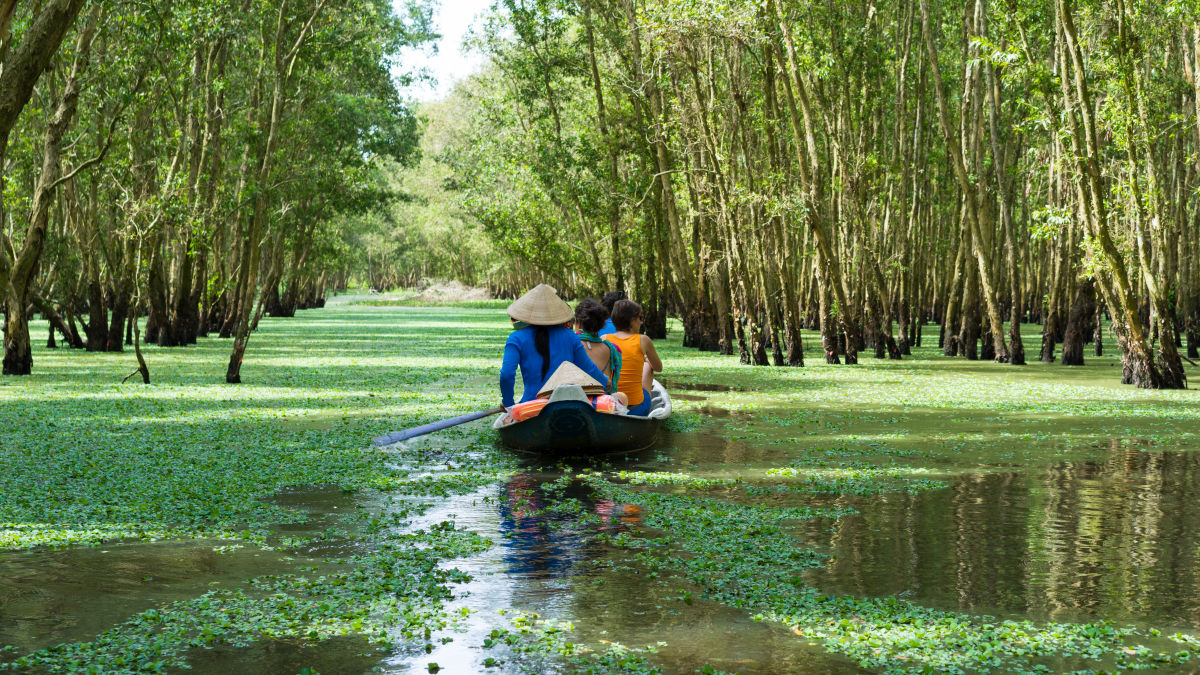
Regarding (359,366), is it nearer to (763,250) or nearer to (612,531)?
(763,250)

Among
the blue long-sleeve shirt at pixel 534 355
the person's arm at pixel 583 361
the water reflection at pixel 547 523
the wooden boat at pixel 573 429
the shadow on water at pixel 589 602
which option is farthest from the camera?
the person's arm at pixel 583 361

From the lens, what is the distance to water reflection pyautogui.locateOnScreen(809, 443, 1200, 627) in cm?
586

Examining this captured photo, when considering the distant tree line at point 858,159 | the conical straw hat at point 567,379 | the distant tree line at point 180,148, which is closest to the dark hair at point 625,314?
the conical straw hat at point 567,379

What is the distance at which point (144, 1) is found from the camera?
18.2 metres

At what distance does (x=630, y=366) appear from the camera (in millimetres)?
12344

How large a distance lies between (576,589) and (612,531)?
57.5 inches

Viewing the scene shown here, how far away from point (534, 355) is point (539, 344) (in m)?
0.13

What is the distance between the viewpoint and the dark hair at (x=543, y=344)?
438 inches

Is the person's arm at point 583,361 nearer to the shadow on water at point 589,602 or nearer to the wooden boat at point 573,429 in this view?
the wooden boat at point 573,429

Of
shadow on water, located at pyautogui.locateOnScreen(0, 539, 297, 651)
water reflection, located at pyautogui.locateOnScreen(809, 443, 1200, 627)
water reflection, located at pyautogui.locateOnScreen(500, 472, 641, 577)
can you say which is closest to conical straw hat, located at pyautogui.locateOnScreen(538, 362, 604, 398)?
water reflection, located at pyautogui.locateOnScreen(500, 472, 641, 577)

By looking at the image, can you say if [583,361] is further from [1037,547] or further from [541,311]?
[1037,547]

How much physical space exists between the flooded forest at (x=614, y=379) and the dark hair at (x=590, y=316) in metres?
1.56

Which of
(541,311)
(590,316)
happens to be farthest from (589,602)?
(590,316)

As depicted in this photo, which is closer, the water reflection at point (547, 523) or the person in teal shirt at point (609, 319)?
the water reflection at point (547, 523)
